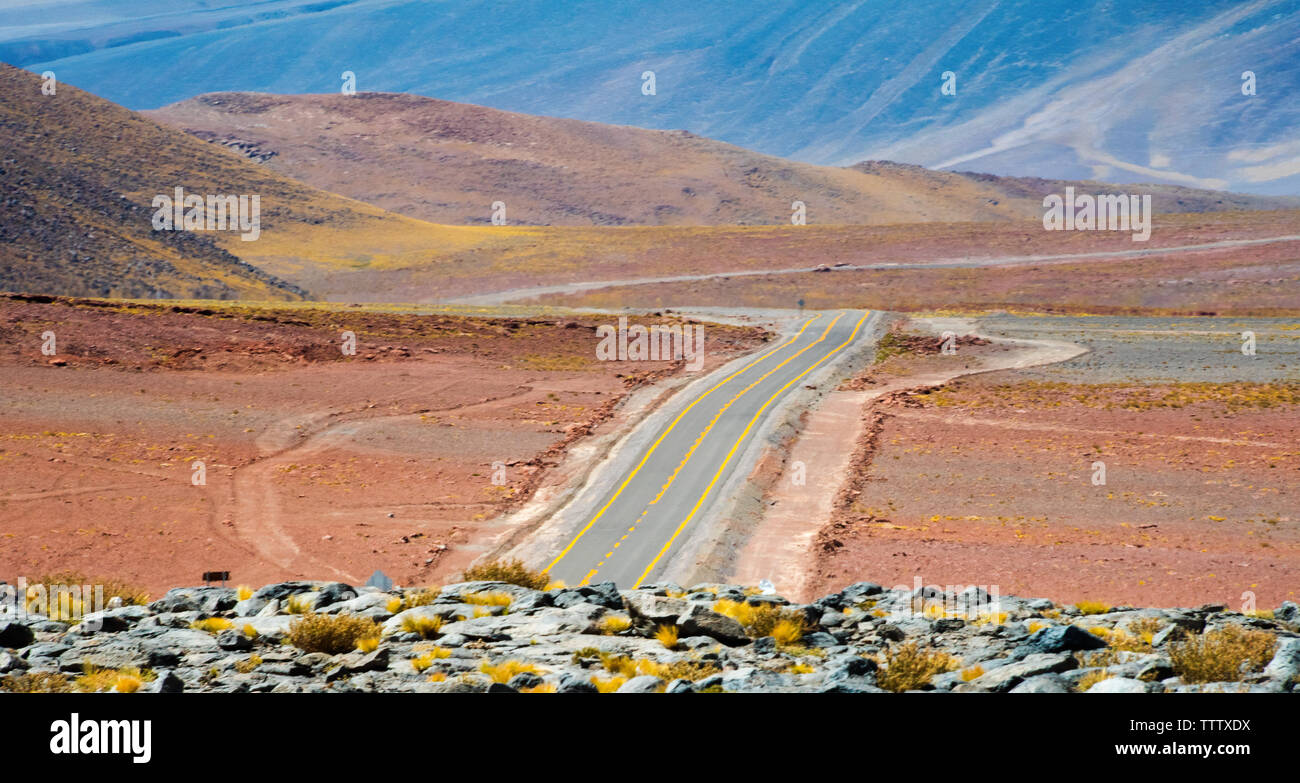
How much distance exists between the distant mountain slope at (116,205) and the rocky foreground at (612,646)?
Answer: 6405 cm

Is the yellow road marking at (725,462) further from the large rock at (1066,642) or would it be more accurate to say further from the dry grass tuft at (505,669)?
the large rock at (1066,642)

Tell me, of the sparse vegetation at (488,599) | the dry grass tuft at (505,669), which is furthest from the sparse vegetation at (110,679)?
the sparse vegetation at (488,599)

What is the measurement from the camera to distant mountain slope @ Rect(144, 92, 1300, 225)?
15912 cm

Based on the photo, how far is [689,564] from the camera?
26.5 meters

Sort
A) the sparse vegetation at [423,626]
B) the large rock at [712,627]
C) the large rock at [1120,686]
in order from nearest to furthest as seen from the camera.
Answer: the large rock at [1120,686] → the large rock at [712,627] → the sparse vegetation at [423,626]

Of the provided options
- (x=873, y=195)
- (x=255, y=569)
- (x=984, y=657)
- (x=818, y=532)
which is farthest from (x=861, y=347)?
(x=873, y=195)

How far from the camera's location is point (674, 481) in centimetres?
3388

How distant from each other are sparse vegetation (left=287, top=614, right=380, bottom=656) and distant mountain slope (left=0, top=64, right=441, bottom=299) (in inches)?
2584

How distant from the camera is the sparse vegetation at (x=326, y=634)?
1344 centimetres

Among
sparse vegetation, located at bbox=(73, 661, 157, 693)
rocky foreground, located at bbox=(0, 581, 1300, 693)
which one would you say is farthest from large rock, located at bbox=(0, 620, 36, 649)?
sparse vegetation, located at bbox=(73, 661, 157, 693)

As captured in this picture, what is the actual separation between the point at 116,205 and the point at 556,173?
89194 millimetres

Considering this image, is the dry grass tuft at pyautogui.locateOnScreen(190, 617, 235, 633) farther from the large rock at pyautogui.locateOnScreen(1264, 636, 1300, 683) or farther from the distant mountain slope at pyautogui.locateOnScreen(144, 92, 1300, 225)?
the distant mountain slope at pyautogui.locateOnScreen(144, 92, 1300, 225)

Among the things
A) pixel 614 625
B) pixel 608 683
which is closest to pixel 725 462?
pixel 614 625
